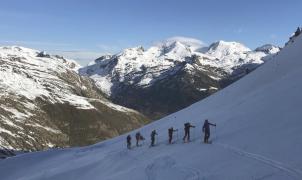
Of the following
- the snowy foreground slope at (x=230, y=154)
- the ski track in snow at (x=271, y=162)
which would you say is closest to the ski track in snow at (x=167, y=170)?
the snowy foreground slope at (x=230, y=154)

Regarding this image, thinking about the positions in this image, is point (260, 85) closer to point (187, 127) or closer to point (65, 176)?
point (187, 127)

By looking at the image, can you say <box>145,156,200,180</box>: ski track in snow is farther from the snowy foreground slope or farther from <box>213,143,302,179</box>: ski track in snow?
<box>213,143,302,179</box>: ski track in snow

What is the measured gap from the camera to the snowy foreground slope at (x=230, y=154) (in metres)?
27.2

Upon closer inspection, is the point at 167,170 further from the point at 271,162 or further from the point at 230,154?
the point at 271,162

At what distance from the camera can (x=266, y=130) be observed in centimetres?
3481

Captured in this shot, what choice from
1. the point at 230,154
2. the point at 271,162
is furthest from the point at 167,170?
the point at 271,162

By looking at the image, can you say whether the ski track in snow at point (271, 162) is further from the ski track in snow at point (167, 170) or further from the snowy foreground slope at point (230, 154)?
the ski track in snow at point (167, 170)

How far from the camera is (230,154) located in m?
31.5

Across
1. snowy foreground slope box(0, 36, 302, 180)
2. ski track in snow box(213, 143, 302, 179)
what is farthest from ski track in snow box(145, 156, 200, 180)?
ski track in snow box(213, 143, 302, 179)

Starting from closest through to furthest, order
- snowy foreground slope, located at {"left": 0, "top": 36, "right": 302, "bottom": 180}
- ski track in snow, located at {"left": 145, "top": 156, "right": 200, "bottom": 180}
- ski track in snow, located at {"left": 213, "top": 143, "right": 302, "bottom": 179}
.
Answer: ski track in snow, located at {"left": 213, "top": 143, "right": 302, "bottom": 179}, snowy foreground slope, located at {"left": 0, "top": 36, "right": 302, "bottom": 180}, ski track in snow, located at {"left": 145, "top": 156, "right": 200, "bottom": 180}

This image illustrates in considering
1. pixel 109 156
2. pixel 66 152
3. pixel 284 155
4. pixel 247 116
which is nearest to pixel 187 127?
pixel 247 116

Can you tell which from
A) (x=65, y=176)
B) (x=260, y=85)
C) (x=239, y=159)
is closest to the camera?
(x=239, y=159)

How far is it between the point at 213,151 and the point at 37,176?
2469cm

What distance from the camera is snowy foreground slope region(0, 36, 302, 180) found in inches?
1072
